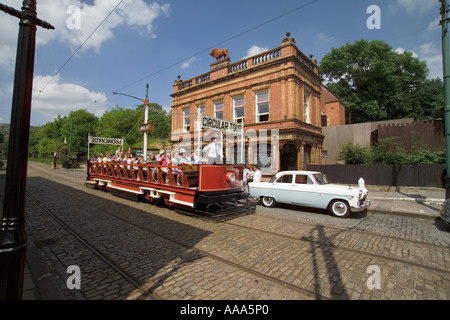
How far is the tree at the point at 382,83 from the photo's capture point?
83.6 ft

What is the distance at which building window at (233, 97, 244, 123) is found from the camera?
55.3 feet

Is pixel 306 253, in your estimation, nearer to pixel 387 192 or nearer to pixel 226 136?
pixel 387 192

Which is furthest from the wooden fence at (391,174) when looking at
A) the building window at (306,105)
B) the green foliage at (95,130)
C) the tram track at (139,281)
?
the green foliage at (95,130)

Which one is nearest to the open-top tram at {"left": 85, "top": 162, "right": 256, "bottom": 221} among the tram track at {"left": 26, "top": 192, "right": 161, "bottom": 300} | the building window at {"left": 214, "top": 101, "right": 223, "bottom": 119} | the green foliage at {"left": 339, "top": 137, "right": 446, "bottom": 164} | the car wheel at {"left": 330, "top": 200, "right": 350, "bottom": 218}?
the car wheel at {"left": 330, "top": 200, "right": 350, "bottom": 218}

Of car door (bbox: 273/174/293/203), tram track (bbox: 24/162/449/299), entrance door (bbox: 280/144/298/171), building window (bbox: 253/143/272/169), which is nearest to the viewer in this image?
tram track (bbox: 24/162/449/299)

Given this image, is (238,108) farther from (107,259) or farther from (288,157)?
(107,259)

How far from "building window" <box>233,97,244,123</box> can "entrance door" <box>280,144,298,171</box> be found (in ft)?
13.4

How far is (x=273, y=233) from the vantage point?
5504 mm

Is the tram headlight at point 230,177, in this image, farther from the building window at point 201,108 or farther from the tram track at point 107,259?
the building window at point 201,108

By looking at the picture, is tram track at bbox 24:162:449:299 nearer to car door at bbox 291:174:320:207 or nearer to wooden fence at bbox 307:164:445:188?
car door at bbox 291:174:320:207

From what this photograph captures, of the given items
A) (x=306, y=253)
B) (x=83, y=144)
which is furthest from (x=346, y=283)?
(x=83, y=144)

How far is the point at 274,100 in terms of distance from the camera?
15.2 meters

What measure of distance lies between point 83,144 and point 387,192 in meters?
50.1

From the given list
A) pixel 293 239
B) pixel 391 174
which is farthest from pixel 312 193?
pixel 391 174
